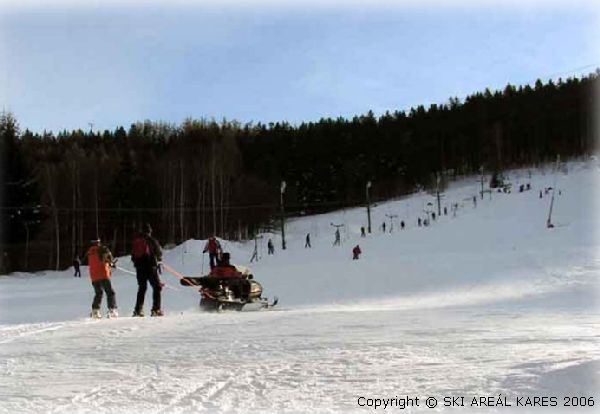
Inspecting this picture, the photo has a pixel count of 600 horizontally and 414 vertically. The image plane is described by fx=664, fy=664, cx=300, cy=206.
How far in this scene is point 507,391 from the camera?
17.8 ft

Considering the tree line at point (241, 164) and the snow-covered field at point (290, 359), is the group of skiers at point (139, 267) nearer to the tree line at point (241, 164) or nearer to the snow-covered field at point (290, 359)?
the snow-covered field at point (290, 359)

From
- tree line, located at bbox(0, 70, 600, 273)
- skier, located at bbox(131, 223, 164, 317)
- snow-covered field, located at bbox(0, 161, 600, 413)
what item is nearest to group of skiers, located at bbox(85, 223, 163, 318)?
skier, located at bbox(131, 223, 164, 317)

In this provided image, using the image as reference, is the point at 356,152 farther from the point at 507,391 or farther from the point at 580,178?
the point at 507,391

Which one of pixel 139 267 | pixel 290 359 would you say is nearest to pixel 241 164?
pixel 139 267

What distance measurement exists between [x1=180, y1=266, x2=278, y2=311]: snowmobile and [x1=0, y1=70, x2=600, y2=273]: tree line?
3506 cm

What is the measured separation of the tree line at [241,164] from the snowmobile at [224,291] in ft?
115

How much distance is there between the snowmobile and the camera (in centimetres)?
1563

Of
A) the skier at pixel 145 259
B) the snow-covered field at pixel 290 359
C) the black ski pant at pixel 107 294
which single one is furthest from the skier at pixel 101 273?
the snow-covered field at pixel 290 359

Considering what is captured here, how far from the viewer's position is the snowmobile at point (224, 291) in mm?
15626

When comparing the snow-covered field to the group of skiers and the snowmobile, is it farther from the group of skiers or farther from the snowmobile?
the snowmobile

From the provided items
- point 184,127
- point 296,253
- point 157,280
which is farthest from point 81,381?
point 184,127

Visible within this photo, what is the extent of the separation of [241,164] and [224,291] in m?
64.1

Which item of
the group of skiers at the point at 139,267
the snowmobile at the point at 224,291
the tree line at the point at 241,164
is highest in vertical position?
the tree line at the point at 241,164

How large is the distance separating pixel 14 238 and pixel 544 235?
122 feet
